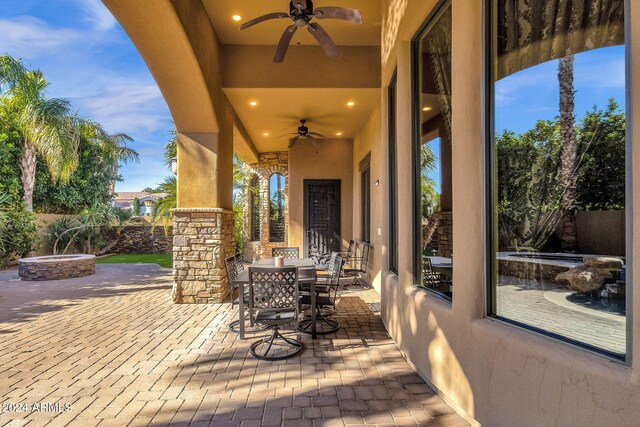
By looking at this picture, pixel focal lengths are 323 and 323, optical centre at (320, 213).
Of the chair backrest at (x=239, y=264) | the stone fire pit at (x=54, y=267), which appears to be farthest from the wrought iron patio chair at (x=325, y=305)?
the stone fire pit at (x=54, y=267)

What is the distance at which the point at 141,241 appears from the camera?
13.9 meters

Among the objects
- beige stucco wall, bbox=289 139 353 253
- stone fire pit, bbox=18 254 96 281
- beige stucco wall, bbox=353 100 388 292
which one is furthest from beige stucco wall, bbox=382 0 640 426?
stone fire pit, bbox=18 254 96 281

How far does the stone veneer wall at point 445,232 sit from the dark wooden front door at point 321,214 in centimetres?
624

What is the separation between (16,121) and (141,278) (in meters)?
7.13

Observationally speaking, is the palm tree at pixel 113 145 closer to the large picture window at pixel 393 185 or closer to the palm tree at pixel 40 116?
the palm tree at pixel 40 116

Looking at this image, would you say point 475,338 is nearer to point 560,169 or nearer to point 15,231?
point 560,169

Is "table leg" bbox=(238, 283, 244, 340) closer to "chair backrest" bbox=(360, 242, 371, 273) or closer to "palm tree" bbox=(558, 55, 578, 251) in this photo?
"palm tree" bbox=(558, 55, 578, 251)

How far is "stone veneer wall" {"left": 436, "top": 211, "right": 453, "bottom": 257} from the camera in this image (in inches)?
109

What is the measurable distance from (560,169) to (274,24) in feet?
15.2

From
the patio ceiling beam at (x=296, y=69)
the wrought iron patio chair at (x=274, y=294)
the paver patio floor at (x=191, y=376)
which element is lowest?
the paver patio floor at (x=191, y=376)

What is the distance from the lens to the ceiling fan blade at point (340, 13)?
3389 mm

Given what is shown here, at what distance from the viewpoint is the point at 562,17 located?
6.45ft

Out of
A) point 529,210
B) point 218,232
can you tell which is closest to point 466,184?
point 529,210

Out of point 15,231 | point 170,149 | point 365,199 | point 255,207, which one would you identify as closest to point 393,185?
point 365,199
